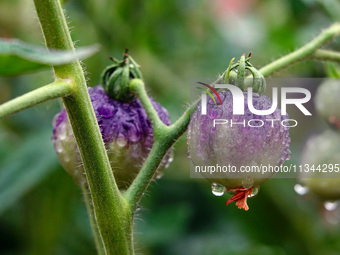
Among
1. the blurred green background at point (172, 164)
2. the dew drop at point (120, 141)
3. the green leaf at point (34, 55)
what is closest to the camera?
the green leaf at point (34, 55)

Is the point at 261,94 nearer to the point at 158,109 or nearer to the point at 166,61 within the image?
the point at 158,109

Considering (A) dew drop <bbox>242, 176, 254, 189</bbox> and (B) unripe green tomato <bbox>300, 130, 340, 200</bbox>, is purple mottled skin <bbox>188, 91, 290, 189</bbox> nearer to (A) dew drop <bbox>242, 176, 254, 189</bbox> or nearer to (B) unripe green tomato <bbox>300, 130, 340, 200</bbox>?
(A) dew drop <bbox>242, 176, 254, 189</bbox>

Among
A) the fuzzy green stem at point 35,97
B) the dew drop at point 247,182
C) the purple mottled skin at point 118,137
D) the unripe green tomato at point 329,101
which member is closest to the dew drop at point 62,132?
the purple mottled skin at point 118,137

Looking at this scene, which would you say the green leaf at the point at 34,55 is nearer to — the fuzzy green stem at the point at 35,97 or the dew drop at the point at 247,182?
the fuzzy green stem at the point at 35,97

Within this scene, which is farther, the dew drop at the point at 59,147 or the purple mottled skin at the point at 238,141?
the dew drop at the point at 59,147

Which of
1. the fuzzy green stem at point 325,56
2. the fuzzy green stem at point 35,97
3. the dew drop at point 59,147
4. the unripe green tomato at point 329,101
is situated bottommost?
the fuzzy green stem at point 35,97

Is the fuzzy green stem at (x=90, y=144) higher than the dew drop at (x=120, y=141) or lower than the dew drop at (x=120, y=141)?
lower

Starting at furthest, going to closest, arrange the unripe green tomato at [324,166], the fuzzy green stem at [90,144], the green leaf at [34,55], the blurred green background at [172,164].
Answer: the blurred green background at [172,164], the unripe green tomato at [324,166], the fuzzy green stem at [90,144], the green leaf at [34,55]
